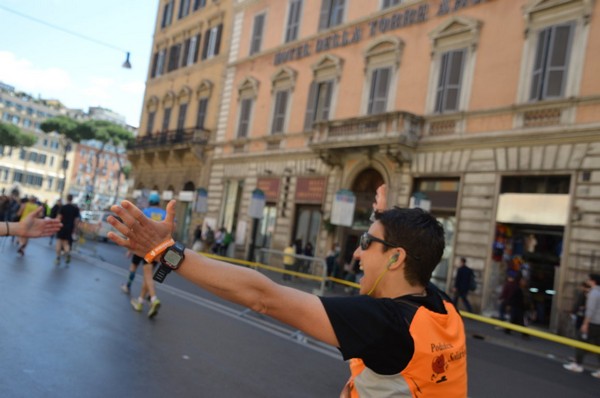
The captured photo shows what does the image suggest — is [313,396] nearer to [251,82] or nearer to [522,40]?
[522,40]

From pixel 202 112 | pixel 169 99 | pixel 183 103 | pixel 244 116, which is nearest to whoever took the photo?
pixel 244 116

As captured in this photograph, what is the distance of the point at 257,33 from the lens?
27250 mm

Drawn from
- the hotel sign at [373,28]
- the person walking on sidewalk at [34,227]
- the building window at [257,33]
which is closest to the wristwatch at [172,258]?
the person walking on sidewalk at [34,227]

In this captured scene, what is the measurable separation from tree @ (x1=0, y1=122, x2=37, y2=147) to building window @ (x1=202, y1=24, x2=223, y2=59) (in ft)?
175

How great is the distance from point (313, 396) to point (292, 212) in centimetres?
1779

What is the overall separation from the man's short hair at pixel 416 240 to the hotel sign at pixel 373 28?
656 inches

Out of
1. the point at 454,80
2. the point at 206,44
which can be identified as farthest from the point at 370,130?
the point at 206,44

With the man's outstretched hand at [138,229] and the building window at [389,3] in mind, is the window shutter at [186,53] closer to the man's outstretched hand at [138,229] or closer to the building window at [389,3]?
the building window at [389,3]

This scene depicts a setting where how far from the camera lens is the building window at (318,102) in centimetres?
2228

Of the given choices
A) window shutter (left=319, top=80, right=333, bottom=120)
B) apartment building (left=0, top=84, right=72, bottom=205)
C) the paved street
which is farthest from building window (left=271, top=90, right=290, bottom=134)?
apartment building (left=0, top=84, right=72, bottom=205)

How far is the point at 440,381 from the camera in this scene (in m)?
1.86

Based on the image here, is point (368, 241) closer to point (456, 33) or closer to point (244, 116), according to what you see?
point (456, 33)

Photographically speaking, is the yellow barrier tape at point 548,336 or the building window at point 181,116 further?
the building window at point 181,116

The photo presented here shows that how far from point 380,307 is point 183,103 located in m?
32.4
